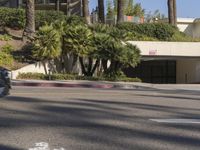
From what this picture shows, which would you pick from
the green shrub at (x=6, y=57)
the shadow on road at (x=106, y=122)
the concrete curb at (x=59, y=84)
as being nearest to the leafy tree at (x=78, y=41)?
the green shrub at (x=6, y=57)

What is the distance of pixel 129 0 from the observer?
80.2 metres

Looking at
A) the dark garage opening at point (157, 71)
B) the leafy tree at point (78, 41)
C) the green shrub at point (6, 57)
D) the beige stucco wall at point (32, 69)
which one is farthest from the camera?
the dark garage opening at point (157, 71)

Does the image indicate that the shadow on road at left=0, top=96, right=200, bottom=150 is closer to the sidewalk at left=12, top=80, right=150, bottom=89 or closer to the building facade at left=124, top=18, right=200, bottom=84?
the sidewalk at left=12, top=80, right=150, bottom=89

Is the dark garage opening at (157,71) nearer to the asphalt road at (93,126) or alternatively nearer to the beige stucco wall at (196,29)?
the beige stucco wall at (196,29)

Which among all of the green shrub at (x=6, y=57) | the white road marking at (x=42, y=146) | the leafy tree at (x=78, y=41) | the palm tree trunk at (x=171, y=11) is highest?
the palm tree trunk at (x=171, y=11)

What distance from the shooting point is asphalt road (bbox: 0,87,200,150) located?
28.9 feet

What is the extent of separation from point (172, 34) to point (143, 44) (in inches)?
120

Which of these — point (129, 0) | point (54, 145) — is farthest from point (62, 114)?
point (129, 0)

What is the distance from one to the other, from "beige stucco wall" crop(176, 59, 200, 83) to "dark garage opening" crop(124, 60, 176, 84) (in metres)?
0.54

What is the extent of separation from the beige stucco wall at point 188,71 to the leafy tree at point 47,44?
48.1ft

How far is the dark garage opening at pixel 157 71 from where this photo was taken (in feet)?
149

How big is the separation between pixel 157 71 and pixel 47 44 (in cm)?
1727

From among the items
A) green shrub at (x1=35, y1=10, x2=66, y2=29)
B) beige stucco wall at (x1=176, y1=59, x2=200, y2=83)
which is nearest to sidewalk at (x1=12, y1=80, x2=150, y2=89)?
green shrub at (x1=35, y1=10, x2=66, y2=29)

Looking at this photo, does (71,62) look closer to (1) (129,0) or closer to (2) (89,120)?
(2) (89,120)
